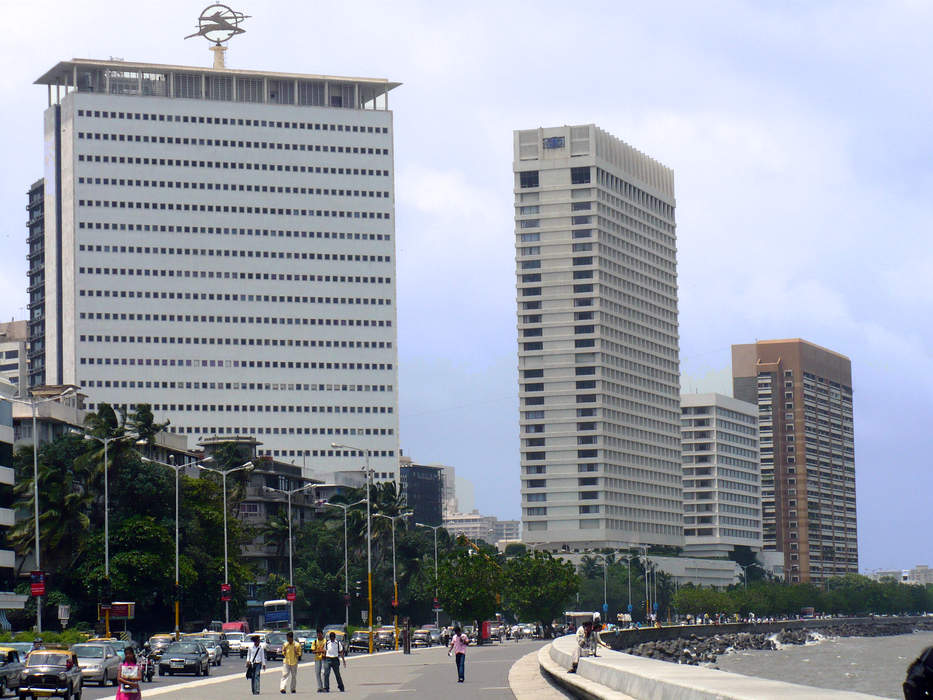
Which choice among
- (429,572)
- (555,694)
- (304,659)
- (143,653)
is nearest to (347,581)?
(429,572)

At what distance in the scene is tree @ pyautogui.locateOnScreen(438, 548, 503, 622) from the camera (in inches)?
4724

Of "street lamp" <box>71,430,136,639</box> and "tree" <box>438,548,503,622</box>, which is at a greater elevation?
"street lamp" <box>71,430,136,639</box>

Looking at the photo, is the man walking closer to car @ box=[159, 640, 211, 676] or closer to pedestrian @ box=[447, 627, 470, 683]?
pedestrian @ box=[447, 627, 470, 683]

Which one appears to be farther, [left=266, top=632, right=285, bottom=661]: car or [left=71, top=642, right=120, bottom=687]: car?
[left=266, top=632, right=285, bottom=661]: car

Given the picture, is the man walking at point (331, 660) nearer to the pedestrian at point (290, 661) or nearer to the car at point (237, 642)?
the pedestrian at point (290, 661)

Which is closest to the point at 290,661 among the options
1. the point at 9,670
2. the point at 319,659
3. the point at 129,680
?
the point at 319,659

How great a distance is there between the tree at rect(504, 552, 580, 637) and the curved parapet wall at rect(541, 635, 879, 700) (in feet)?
327

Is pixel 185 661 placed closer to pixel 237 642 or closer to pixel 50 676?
pixel 50 676

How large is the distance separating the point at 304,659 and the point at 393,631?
2653 cm

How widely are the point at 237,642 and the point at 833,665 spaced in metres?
58.9

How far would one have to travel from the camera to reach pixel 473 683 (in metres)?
46.8

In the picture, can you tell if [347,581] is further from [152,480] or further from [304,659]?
[304,659]

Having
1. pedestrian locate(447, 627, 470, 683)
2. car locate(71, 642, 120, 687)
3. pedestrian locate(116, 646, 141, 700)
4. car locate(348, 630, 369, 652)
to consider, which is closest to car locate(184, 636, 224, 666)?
car locate(71, 642, 120, 687)

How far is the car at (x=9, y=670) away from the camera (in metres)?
41.4
